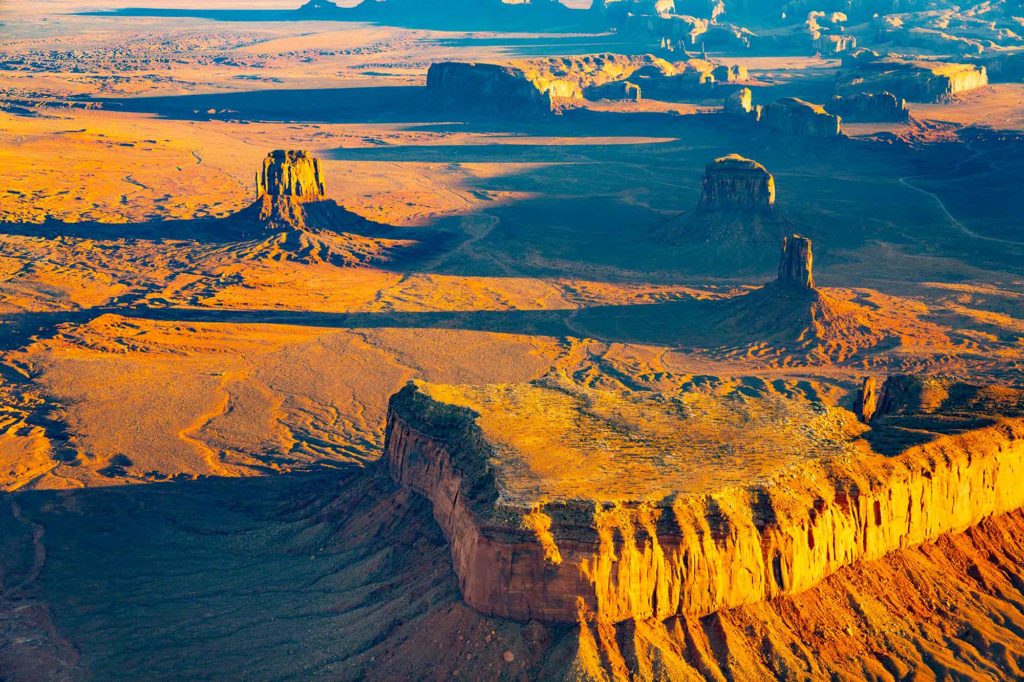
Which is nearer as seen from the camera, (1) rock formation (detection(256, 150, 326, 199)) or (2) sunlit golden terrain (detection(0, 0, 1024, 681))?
(2) sunlit golden terrain (detection(0, 0, 1024, 681))

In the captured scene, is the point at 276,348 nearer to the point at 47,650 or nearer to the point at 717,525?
the point at 47,650

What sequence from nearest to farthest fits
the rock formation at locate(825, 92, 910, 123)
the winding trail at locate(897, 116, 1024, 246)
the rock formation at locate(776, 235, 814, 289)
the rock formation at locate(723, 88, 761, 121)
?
the rock formation at locate(776, 235, 814, 289)
the winding trail at locate(897, 116, 1024, 246)
the rock formation at locate(825, 92, 910, 123)
the rock formation at locate(723, 88, 761, 121)

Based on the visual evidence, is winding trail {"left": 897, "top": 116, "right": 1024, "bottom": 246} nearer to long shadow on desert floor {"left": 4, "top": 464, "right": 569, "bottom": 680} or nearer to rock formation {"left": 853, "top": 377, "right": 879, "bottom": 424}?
rock formation {"left": 853, "top": 377, "right": 879, "bottom": 424}

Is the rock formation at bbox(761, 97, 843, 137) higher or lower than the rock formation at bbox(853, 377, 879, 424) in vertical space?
higher

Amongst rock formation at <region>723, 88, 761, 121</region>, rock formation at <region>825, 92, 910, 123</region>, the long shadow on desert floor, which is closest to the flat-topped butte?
the long shadow on desert floor

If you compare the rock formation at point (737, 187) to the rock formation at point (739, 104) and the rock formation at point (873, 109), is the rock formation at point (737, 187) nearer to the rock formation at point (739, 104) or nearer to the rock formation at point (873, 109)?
the rock formation at point (873, 109)

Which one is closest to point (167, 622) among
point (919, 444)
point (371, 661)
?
point (371, 661)

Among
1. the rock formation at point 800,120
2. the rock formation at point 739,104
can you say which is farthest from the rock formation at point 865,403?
the rock formation at point 739,104
